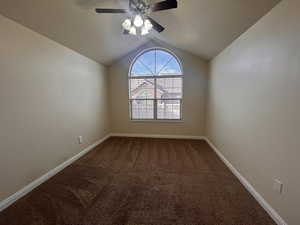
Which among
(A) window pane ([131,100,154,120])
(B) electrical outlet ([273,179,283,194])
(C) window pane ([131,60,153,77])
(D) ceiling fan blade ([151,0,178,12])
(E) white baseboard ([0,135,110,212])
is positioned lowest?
(E) white baseboard ([0,135,110,212])

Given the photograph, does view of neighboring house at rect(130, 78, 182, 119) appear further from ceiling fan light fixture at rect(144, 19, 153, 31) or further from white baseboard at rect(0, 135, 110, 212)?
ceiling fan light fixture at rect(144, 19, 153, 31)

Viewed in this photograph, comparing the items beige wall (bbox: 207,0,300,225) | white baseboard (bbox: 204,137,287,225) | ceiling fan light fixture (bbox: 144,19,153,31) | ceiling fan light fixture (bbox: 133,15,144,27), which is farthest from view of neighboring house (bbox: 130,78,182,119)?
ceiling fan light fixture (bbox: 133,15,144,27)

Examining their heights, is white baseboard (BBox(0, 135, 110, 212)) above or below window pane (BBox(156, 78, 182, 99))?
below

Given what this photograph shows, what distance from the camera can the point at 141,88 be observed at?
14.8 feet

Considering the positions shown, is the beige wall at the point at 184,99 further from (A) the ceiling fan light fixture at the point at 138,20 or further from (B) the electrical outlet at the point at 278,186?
(B) the electrical outlet at the point at 278,186

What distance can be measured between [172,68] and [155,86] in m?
0.71

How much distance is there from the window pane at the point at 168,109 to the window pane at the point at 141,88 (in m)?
0.39

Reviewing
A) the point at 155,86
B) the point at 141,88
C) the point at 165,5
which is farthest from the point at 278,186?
the point at 141,88

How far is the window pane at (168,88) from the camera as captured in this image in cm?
432

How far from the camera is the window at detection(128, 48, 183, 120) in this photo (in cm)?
432

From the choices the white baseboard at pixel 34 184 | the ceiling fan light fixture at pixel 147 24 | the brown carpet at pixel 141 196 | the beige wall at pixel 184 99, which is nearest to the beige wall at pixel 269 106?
the brown carpet at pixel 141 196

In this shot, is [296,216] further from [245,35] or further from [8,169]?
[8,169]

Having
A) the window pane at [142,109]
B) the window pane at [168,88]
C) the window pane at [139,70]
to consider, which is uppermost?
the window pane at [139,70]

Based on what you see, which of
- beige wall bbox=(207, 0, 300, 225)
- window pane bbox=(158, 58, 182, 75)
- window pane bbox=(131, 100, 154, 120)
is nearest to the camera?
beige wall bbox=(207, 0, 300, 225)
